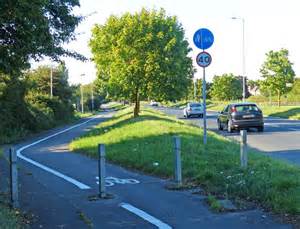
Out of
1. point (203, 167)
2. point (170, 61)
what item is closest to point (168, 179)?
point (203, 167)

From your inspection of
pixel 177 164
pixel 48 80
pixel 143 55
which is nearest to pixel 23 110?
pixel 143 55

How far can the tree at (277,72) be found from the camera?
5497 centimetres

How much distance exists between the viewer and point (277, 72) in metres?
55.2

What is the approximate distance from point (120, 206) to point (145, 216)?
3.12 feet

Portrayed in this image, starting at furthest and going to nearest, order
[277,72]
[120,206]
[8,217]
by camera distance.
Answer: [277,72] → [120,206] → [8,217]

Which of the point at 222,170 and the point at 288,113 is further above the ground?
the point at 222,170

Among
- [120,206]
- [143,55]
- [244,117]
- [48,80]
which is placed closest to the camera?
[120,206]

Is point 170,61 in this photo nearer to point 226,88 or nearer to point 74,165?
point 74,165

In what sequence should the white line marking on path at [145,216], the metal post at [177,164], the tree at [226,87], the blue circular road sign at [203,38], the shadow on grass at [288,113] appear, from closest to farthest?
the white line marking on path at [145,216], the metal post at [177,164], the blue circular road sign at [203,38], the shadow on grass at [288,113], the tree at [226,87]

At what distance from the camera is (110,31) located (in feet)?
121

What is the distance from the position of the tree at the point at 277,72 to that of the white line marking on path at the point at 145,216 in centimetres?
4849

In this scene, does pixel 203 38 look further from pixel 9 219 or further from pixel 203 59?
pixel 9 219

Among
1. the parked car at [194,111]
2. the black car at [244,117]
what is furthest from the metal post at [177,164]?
the parked car at [194,111]

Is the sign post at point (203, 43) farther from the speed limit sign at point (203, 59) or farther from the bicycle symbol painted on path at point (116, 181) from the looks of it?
the bicycle symbol painted on path at point (116, 181)
